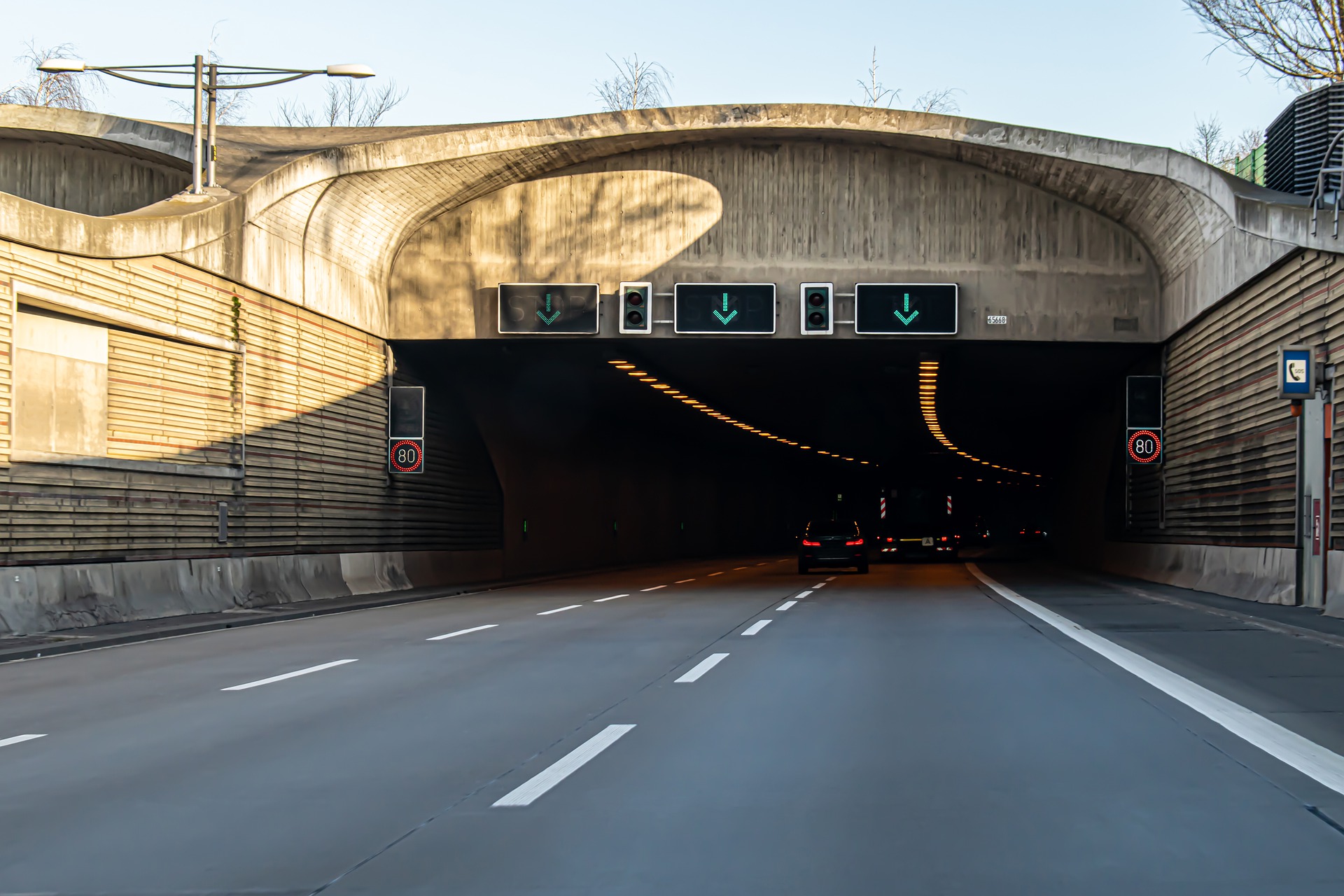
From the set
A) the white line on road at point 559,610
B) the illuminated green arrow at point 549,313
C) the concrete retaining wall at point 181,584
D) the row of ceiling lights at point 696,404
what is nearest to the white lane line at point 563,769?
the concrete retaining wall at point 181,584

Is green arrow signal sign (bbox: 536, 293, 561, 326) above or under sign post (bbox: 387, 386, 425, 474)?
above

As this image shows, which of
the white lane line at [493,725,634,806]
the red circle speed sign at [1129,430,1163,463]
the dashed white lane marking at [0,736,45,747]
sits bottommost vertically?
the dashed white lane marking at [0,736,45,747]

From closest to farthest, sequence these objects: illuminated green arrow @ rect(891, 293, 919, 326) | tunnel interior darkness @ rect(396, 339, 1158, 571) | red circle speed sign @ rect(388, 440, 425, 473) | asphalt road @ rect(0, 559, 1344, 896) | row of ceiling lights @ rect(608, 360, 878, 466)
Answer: asphalt road @ rect(0, 559, 1344, 896), illuminated green arrow @ rect(891, 293, 919, 326), red circle speed sign @ rect(388, 440, 425, 473), tunnel interior darkness @ rect(396, 339, 1158, 571), row of ceiling lights @ rect(608, 360, 878, 466)

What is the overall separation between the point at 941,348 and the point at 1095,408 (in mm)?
12264

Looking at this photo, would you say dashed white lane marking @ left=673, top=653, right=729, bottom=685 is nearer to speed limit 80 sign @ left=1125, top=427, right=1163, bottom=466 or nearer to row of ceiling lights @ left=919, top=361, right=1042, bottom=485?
speed limit 80 sign @ left=1125, top=427, right=1163, bottom=466

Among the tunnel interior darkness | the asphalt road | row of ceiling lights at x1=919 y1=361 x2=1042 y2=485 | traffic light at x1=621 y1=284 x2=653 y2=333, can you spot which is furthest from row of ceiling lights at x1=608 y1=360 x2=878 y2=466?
the asphalt road

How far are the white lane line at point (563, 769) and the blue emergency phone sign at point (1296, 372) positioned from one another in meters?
11.8

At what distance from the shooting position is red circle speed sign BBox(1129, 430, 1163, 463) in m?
25.3

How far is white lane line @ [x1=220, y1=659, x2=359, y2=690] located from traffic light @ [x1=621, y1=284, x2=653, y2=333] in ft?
44.1

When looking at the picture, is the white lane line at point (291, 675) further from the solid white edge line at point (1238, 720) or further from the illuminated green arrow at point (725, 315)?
the illuminated green arrow at point (725, 315)

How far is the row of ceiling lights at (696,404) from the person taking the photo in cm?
2978

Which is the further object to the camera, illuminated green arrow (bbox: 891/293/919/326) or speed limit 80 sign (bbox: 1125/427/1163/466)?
speed limit 80 sign (bbox: 1125/427/1163/466)

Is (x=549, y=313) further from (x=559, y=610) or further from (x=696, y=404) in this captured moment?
(x=696, y=404)

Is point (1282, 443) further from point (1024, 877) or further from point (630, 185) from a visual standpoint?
point (1024, 877)
